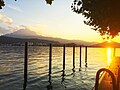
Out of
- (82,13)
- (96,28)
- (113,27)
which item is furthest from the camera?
(96,28)

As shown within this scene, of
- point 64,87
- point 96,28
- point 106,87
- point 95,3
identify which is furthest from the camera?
point 96,28

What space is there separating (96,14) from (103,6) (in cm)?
186

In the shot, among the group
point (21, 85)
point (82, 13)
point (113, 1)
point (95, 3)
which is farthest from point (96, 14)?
point (21, 85)

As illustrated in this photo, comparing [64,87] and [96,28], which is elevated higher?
[96,28]

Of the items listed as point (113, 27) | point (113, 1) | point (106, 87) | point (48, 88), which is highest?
point (113, 1)

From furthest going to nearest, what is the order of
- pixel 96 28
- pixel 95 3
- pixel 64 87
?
pixel 96 28 → pixel 64 87 → pixel 95 3

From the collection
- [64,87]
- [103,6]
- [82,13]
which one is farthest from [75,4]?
[64,87]

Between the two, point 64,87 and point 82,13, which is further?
point 82,13

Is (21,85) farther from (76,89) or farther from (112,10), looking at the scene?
(112,10)

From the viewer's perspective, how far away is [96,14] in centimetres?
2002

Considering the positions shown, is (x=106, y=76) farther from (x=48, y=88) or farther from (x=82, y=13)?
(x=82, y=13)

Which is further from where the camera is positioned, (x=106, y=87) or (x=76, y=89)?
(x=76, y=89)

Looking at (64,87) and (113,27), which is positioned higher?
(113,27)

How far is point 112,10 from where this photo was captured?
59.7 ft
